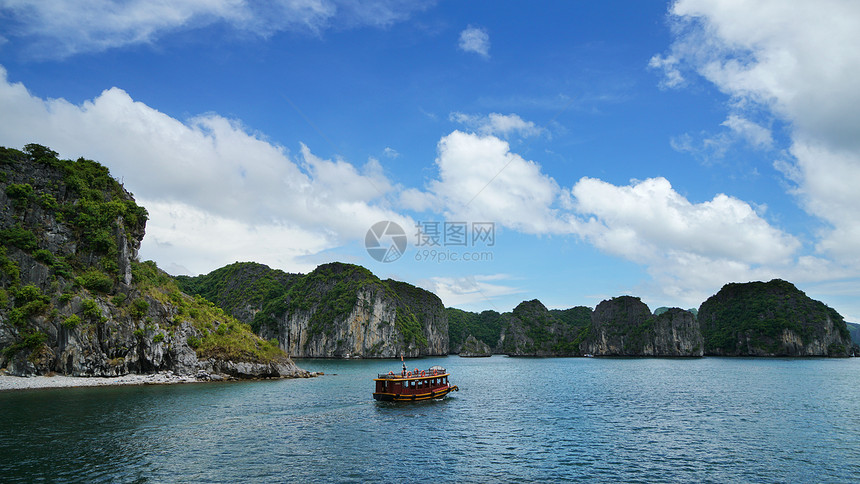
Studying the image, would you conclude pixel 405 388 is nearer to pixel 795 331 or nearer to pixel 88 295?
pixel 88 295

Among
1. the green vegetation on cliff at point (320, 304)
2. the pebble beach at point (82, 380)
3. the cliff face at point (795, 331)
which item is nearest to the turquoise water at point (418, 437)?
the pebble beach at point (82, 380)

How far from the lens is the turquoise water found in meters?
26.0

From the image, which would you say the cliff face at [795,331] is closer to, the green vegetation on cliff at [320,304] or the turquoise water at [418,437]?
the green vegetation on cliff at [320,304]

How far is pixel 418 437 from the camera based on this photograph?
35.3 metres

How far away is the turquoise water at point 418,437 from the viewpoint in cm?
2605

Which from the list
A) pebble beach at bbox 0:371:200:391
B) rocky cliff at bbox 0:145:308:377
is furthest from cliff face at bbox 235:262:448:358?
pebble beach at bbox 0:371:200:391

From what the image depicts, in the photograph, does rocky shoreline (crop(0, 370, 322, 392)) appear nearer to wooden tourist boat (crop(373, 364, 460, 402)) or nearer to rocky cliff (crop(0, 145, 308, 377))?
rocky cliff (crop(0, 145, 308, 377))

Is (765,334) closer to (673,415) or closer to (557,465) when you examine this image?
(673,415)

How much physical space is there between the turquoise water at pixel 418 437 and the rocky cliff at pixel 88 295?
426 inches

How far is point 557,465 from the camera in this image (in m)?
28.1

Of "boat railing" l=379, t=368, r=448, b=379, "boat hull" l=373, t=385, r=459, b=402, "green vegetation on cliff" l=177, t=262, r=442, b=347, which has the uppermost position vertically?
"green vegetation on cliff" l=177, t=262, r=442, b=347

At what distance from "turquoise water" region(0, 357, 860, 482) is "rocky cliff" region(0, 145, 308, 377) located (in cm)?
1083

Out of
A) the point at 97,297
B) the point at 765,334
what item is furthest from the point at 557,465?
the point at 765,334

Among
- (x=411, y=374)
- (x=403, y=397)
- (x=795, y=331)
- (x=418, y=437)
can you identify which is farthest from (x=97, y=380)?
(x=795, y=331)
